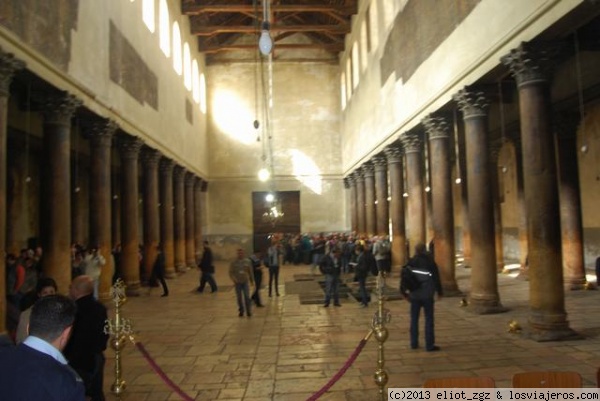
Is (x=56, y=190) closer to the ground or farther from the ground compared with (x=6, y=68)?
closer to the ground

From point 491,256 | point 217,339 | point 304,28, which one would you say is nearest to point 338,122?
point 304,28

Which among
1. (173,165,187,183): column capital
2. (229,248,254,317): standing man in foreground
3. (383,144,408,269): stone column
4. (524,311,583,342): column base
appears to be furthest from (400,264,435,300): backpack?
(173,165,187,183): column capital

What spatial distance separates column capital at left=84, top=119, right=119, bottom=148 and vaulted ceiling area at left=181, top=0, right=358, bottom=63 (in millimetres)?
12130

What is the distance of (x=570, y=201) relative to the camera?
12625 millimetres

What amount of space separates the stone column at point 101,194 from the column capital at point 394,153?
9040mm

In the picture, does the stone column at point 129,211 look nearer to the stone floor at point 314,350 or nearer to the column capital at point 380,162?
the stone floor at point 314,350

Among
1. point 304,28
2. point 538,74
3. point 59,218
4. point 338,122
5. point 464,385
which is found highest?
point 304,28

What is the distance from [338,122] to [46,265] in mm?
22603

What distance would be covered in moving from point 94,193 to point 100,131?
167cm

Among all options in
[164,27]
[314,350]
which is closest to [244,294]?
[314,350]

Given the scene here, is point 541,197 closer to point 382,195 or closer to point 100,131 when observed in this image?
point 100,131

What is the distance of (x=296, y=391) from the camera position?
5719 millimetres

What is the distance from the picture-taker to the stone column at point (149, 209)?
1716cm

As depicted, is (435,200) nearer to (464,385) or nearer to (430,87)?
(430,87)
